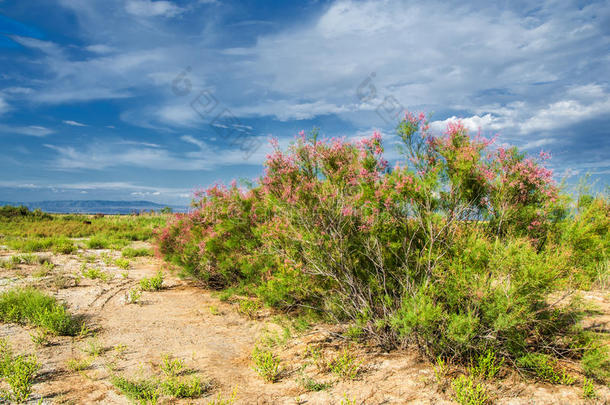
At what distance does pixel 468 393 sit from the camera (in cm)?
374

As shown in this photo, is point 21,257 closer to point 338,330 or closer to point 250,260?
point 250,260

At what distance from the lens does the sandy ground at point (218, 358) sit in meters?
4.01

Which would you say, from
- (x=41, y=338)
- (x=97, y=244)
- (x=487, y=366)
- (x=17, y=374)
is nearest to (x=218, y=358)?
(x=17, y=374)

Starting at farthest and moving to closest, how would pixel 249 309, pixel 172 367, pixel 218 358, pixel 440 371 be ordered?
pixel 249 309 → pixel 218 358 → pixel 172 367 → pixel 440 371

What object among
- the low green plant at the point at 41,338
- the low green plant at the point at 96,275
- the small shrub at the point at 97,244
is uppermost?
the small shrub at the point at 97,244

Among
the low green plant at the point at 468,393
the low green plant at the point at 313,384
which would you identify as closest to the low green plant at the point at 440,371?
the low green plant at the point at 468,393

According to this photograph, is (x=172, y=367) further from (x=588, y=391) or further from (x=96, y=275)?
(x=96, y=275)

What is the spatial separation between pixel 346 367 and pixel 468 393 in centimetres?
145

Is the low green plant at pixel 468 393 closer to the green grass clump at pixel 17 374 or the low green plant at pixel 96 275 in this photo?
the green grass clump at pixel 17 374

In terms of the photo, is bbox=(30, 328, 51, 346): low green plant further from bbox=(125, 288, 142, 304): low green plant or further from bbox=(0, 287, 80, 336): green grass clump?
bbox=(125, 288, 142, 304): low green plant

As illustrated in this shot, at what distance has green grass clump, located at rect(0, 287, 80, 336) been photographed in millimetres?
5965

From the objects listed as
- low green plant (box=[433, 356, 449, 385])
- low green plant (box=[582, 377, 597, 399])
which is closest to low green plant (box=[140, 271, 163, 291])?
low green plant (box=[433, 356, 449, 385])

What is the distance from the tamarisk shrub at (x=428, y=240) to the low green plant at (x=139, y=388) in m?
2.31

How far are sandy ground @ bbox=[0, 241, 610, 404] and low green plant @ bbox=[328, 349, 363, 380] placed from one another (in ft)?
0.26
